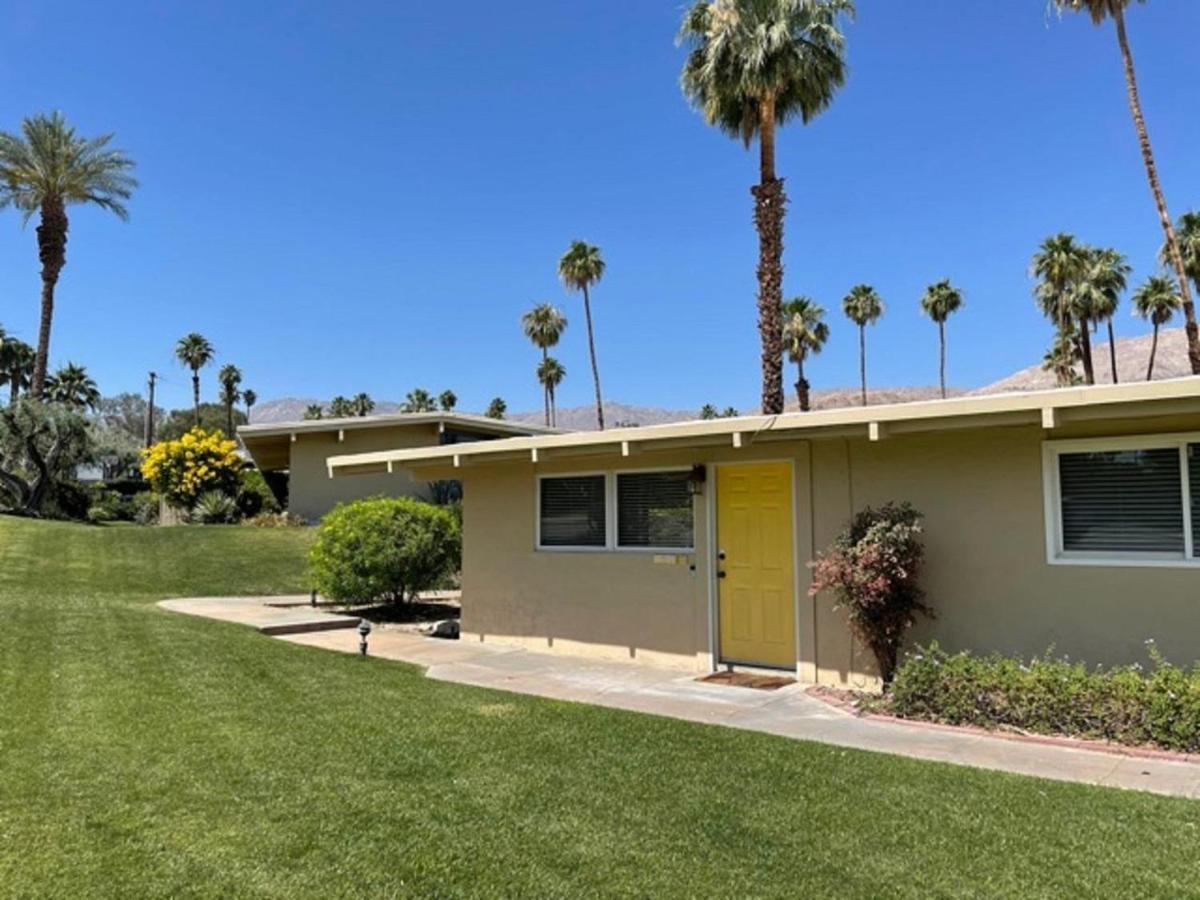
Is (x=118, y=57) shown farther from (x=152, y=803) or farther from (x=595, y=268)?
(x=595, y=268)

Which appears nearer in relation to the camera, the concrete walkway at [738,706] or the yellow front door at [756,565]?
the concrete walkway at [738,706]

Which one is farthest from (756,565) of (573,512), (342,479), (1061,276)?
(1061,276)

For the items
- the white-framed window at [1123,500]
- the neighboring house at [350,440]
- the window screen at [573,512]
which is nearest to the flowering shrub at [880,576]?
the white-framed window at [1123,500]

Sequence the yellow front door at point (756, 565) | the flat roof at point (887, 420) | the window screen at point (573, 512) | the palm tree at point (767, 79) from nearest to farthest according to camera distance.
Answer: the flat roof at point (887, 420)
the yellow front door at point (756, 565)
the window screen at point (573, 512)
the palm tree at point (767, 79)

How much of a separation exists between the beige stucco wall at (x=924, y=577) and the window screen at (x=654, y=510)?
18 centimetres

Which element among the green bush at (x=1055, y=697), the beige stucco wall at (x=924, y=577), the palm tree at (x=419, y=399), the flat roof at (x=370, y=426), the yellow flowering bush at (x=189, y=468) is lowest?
the green bush at (x=1055, y=697)

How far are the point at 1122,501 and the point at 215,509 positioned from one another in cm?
2598

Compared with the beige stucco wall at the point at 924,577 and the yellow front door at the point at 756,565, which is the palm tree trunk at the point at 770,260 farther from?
the yellow front door at the point at 756,565

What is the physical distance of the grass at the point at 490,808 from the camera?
3633 mm

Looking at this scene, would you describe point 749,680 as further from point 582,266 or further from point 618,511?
point 582,266

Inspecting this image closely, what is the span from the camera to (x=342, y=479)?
24.0m

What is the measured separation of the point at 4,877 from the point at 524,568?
24.2 feet

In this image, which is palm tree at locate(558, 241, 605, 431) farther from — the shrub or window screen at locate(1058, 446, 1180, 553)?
window screen at locate(1058, 446, 1180, 553)

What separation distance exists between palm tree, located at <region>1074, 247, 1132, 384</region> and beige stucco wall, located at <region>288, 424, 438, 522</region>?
29.3 metres
